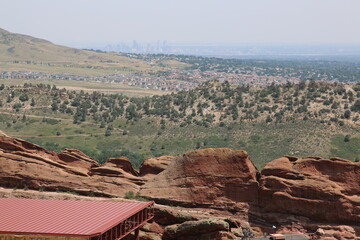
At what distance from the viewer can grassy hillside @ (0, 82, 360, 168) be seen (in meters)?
108

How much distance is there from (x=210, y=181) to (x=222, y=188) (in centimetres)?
112

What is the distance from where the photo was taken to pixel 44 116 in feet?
450

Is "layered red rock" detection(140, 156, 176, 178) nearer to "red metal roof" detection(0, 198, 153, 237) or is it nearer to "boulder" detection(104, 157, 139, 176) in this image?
"boulder" detection(104, 157, 139, 176)

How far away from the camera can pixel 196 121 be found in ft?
422

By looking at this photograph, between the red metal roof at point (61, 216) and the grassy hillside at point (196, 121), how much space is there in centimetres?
5454

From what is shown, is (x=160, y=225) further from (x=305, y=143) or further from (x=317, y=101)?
(x=317, y=101)

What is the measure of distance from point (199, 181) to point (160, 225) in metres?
5.06

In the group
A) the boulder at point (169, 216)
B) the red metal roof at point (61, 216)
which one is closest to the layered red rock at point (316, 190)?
the boulder at point (169, 216)

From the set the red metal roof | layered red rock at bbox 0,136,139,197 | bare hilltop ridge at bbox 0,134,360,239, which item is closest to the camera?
the red metal roof

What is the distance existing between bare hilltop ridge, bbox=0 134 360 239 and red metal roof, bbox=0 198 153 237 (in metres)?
5.77

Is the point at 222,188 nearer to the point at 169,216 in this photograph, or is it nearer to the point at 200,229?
the point at 169,216

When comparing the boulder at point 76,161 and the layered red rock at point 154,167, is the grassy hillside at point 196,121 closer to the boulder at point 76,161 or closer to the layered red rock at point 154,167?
the layered red rock at point 154,167

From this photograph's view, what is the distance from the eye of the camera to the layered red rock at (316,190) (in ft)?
162

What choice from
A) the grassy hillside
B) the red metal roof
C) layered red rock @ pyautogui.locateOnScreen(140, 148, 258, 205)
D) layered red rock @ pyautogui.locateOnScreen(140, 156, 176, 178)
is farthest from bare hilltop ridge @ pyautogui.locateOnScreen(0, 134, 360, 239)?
the grassy hillside
